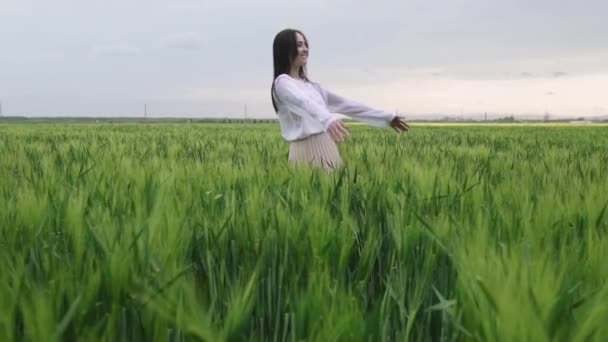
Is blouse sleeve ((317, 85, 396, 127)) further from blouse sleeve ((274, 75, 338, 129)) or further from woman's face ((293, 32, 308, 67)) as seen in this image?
blouse sleeve ((274, 75, 338, 129))

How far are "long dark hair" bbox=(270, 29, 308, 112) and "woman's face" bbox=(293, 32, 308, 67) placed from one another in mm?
23

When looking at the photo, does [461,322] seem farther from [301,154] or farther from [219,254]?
[301,154]

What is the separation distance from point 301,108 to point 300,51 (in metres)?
0.55

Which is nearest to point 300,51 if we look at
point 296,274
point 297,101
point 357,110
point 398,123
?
point 297,101

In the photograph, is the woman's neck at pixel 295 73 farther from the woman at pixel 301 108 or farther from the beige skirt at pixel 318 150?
the beige skirt at pixel 318 150

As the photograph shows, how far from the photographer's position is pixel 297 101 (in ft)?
11.0

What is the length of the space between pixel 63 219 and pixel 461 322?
0.93 m

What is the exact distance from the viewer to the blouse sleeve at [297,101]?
125 inches

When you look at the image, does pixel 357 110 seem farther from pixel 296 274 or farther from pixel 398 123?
pixel 296 274

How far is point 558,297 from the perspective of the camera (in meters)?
0.59

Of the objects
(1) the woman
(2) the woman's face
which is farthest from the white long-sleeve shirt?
(2) the woman's face

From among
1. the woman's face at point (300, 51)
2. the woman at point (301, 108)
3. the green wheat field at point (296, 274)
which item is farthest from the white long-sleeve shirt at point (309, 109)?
the green wheat field at point (296, 274)

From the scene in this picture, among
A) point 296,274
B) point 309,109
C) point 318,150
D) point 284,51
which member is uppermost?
point 284,51

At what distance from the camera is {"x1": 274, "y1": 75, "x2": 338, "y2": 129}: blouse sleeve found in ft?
10.5
